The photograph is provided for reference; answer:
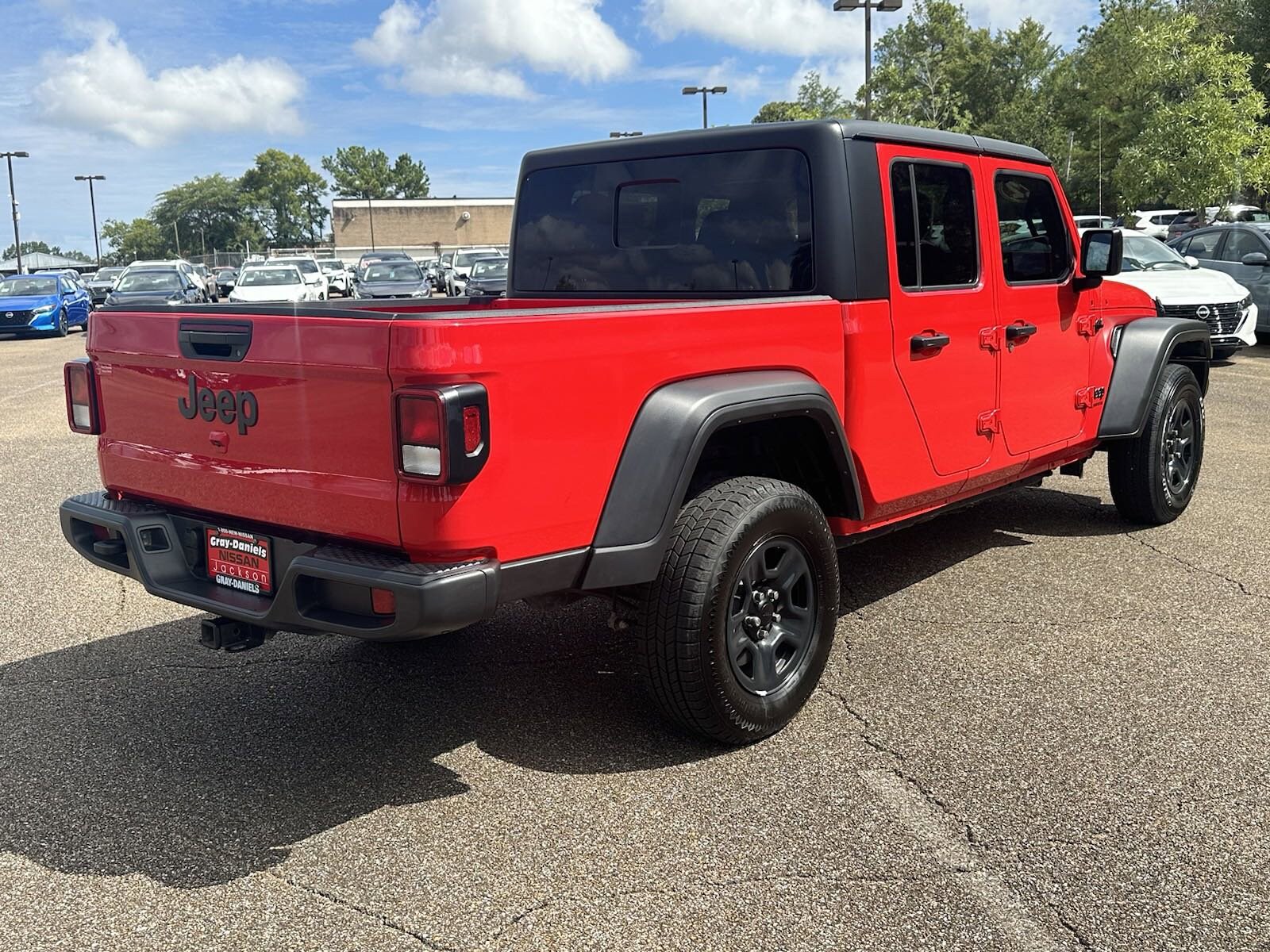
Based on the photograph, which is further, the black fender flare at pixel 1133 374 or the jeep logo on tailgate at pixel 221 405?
the black fender flare at pixel 1133 374

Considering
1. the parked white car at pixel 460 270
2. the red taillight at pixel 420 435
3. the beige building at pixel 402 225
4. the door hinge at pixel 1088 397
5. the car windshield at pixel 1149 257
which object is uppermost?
the beige building at pixel 402 225

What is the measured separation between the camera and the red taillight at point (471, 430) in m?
2.87

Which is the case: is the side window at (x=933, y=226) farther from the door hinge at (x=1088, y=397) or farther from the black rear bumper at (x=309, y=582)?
the black rear bumper at (x=309, y=582)

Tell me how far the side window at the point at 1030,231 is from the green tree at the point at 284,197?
14386cm

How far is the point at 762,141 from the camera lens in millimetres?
4234

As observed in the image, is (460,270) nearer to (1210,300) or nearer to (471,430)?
(1210,300)

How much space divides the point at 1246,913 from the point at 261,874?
243 centimetres

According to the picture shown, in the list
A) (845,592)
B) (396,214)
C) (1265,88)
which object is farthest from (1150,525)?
(396,214)

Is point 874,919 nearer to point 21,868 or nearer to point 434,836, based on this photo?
point 434,836

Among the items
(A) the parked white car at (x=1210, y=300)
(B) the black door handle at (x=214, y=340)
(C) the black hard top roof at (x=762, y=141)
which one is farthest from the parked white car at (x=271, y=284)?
(B) the black door handle at (x=214, y=340)

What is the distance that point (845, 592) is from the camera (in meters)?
5.33

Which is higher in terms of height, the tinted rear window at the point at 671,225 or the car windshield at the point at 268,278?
the car windshield at the point at 268,278

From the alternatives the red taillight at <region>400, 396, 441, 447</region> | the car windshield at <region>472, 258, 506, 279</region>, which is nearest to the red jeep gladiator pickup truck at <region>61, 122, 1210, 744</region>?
the red taillight at <region>400, 396, 441, 447</region>

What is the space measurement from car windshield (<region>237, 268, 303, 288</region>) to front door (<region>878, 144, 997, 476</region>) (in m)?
22.9
